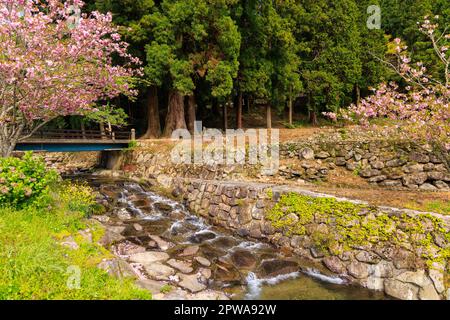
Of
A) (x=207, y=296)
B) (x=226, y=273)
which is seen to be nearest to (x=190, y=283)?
(x=207, y=296)

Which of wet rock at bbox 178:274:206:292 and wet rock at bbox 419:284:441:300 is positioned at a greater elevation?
wet rock at bbox 178:274:206:292

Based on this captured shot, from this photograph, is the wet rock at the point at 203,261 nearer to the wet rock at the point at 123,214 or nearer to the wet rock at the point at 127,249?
the wet rock at the point at 127,249

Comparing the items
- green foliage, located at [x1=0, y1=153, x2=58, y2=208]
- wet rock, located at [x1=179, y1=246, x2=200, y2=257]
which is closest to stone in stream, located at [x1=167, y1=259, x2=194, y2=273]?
wet rock, located at [x1=179, y1=246, x2=200, y2=257]

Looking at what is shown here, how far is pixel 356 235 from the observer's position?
23.9 feet

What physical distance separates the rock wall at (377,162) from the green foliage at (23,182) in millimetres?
9931

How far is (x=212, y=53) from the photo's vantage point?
1788 cm

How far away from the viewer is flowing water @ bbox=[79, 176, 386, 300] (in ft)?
20.8

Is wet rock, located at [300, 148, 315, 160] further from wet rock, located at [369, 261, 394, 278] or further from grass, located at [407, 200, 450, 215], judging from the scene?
wet rock, located at [369, 261, 394, 278]

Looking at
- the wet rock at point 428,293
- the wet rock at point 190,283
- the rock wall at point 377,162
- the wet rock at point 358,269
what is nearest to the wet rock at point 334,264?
the wet rock at point 358,269

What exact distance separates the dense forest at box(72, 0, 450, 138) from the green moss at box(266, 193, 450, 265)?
807cm

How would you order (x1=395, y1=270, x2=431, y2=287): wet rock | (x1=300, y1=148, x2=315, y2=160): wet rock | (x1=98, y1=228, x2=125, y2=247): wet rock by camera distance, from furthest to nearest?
(x1=300, y1=148, x2=315, y2=160): wet rock, (x1=98, y1=228, x2=125, y2=247): wet rock, (x1=395, y1=270, x2=431, y2=287): wet rock

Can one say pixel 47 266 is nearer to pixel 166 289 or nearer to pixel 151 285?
pixel 151 285
